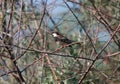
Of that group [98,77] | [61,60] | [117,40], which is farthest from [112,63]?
[117,40]

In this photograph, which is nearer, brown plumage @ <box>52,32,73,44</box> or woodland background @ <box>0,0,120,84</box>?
woodland background @ <box>0,0,120,84</box>

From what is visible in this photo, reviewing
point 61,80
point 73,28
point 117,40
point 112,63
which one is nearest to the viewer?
point 117,40

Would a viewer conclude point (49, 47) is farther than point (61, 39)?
Yes

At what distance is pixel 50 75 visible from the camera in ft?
10.1

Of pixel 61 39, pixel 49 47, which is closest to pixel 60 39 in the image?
pixel 61 39

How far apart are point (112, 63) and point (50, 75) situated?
88 cm

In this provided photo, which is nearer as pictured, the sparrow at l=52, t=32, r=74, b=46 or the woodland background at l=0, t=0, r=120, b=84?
the woodland background at l=0, t=0, r=120, b=84

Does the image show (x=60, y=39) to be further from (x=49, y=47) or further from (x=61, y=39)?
(x=49, y=47)

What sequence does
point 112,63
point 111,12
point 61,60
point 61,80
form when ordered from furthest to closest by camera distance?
point 111,12 → point 112,63 → point 61,60 → point 61,80

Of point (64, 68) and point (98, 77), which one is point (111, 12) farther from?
point (64, 68)

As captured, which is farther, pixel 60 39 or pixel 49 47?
pixel 49 47

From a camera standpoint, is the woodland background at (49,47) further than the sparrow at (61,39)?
No

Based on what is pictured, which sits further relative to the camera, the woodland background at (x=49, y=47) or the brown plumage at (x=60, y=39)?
the brown plumage at (x=60, y=39)

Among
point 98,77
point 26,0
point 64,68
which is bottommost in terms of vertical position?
point 98,77
